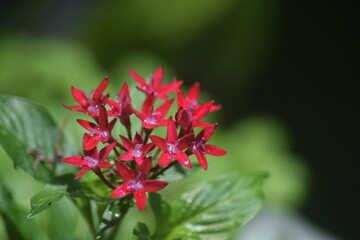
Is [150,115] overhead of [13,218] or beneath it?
overhead

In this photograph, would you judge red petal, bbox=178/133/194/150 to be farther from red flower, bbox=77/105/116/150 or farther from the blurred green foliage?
the blurred green foliage

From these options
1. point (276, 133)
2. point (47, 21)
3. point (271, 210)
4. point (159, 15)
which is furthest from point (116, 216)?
point (47, 21)

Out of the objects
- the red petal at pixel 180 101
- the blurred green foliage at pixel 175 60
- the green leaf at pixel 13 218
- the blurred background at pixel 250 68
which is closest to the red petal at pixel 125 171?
the red petal at pixel 180 101

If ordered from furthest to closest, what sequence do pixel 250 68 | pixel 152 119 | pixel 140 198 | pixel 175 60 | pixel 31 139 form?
pixel 250 68 → pixel 175 60 → pixel 31 139 → pixel 152 119 → pixel 140 198

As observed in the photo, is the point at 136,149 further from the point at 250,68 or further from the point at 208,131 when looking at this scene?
the point at 250,68

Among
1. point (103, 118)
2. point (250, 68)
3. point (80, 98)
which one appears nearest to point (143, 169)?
point (103, 118)

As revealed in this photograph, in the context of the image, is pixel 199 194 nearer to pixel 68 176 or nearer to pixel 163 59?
pixel 68 176

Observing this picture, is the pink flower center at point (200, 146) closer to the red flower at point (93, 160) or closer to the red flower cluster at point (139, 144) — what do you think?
the red flower cluster at point (139, 144)

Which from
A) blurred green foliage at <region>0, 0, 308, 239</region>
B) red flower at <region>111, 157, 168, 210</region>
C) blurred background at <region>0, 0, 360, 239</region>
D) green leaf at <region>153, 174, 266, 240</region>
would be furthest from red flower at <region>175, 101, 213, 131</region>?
blurred background at <region>0, 0, 360, 239</region>
